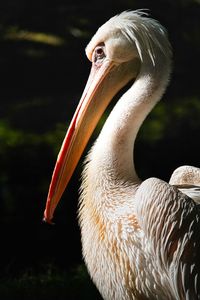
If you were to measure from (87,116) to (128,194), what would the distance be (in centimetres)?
45

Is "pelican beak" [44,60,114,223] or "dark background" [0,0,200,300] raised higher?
"pelican beak" [44,60,114,223]

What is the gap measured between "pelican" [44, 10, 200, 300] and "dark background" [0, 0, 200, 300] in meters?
2.10

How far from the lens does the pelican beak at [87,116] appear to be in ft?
11.1

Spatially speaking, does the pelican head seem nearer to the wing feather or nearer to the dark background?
the wing feather

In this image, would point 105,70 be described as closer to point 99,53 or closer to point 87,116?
point 99,53

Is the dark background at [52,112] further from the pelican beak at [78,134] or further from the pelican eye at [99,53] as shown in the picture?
the pelican eye at [99,53]

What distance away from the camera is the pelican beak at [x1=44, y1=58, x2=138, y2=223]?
11.1 feet

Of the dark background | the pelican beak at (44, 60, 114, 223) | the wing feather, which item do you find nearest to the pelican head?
the pelican beak at (44, 60, 114, 223)

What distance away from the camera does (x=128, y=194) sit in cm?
316

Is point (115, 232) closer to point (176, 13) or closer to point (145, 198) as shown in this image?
point (145, 198)

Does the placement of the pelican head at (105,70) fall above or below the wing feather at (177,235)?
above

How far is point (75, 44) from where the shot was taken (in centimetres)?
606

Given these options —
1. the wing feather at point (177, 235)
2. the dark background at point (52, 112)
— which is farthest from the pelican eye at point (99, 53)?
the dark background at point (52, 112)

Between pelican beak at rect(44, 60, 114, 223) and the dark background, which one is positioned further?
the dark background
